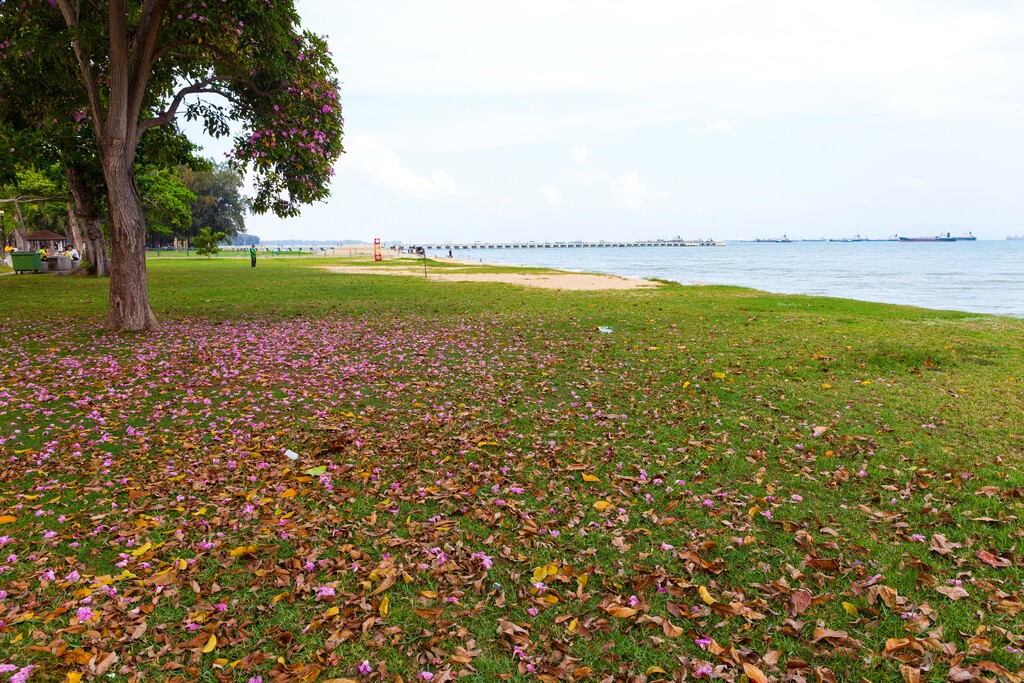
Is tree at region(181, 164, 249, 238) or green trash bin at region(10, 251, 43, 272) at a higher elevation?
tree at region(181, 164, 249, 238)

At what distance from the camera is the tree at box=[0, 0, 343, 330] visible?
14273 millimetres

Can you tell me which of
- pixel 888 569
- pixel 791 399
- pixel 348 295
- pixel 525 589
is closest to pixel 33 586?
pixel 525 589

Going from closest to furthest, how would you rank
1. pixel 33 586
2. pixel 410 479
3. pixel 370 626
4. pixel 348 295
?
pixel 370 626
pixel 33 586
pixel 410 479
pixel 348 295

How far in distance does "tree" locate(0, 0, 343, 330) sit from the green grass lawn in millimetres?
4227

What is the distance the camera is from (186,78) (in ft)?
61.5

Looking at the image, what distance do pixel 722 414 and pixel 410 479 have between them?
4986 millimetres

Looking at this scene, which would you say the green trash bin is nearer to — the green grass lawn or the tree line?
the tree line

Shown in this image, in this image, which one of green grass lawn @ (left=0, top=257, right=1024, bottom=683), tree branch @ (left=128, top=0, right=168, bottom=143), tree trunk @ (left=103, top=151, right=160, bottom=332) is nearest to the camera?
green grass lawn @ (left=0, top=257, right=1024, bottom=683)

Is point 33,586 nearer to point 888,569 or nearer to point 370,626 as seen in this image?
point 370,626

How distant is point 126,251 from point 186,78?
7.09 m

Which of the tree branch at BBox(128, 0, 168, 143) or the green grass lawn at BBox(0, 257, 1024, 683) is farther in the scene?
the tree branch at BBox(128, 0, 168, 143)

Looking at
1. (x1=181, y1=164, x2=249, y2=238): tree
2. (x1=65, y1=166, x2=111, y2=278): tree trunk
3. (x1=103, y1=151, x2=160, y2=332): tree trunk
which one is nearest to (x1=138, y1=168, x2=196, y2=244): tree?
(x1=65, y1=166, x2=111, y2=278): tree trunk

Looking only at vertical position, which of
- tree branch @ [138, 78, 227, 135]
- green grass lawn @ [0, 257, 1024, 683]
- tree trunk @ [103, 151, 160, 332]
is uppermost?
tree branch @ [138, 78, 227, 135]

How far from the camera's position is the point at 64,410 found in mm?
9211
